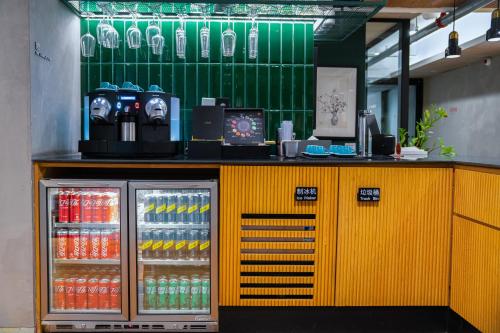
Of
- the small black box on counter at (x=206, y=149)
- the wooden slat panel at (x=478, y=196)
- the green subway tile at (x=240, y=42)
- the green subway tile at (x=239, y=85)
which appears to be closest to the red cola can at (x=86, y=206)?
the small black box on counter at (x=206, y=149)

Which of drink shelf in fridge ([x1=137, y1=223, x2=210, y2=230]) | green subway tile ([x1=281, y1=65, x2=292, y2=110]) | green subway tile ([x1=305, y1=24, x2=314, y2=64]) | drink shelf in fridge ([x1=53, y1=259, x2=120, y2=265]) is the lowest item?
drink shelf in fridge ([x1=53, y1=259, x2=120, y2=265])

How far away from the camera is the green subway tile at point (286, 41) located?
13.5 ft

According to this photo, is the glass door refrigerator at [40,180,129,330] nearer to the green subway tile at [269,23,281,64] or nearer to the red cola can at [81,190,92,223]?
the red cola can at [81,190,92,223]

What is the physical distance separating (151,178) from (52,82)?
1.02 meters

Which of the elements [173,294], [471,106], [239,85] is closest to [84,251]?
[173,294]

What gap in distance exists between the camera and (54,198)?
311 cm

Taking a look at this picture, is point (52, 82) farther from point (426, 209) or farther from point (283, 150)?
point (426, 209)

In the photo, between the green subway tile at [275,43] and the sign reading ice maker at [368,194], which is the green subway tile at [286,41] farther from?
the sign reading ice maker at [368,194]

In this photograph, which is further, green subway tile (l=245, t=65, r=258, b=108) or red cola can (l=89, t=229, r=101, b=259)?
green subway tile (l=245, t=65, r=258, b=108)

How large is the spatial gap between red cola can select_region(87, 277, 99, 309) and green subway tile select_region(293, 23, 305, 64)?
2524 mm

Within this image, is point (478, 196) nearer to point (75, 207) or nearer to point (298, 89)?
point (298, 89)

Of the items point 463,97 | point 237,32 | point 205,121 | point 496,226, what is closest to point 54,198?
point 205,121

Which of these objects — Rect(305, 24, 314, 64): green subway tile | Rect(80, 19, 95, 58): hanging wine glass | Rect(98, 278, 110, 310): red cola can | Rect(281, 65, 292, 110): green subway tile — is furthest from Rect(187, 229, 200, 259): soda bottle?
Rect(305, 24, 314, 64): green subway tile

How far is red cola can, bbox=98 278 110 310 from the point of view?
121 inches
